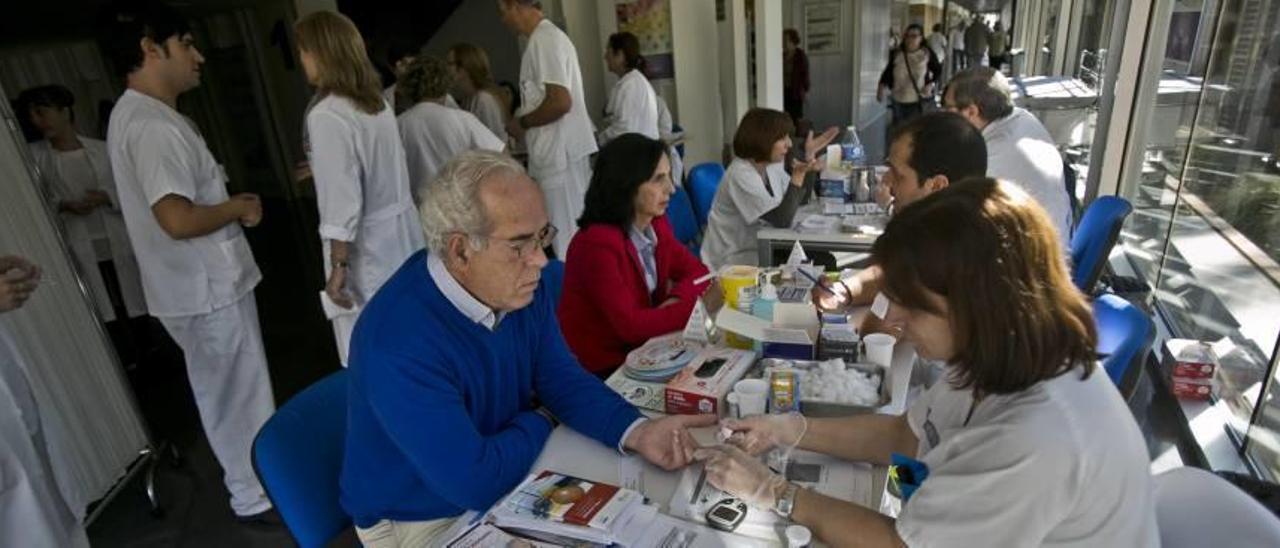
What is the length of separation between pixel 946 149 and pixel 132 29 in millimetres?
2406

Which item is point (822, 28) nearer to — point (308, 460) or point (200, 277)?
point (200, 277)

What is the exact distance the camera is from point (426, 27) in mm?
7711

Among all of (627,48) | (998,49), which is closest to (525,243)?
(627,48)

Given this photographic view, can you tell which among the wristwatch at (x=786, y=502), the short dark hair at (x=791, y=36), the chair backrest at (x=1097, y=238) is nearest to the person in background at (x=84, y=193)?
the wristwatch at (x=786, y=502)

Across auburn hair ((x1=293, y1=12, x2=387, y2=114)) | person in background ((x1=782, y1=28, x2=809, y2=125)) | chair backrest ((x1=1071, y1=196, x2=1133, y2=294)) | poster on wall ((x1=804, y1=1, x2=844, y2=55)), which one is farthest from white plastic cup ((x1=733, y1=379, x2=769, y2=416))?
poster on wall ((x1=804, y1=1, x2=844, y2=55))

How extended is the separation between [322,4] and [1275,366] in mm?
6081

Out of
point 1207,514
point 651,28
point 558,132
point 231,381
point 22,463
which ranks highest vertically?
point 651,28

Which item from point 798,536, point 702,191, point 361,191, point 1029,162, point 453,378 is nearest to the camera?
point 798,536

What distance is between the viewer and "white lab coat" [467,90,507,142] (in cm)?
423

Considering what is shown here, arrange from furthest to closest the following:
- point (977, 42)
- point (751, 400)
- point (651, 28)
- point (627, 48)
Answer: point (977, 42) < point (651, 28) < point (627, 48) < point (751, 400)

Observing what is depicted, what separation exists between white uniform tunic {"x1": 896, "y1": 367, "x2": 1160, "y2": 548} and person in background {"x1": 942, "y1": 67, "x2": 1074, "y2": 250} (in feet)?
5.78

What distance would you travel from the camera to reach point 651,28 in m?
5.60

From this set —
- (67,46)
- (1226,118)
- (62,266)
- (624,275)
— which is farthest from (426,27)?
(1226,118)

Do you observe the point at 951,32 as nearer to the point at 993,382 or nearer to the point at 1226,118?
the point at 1226,118
